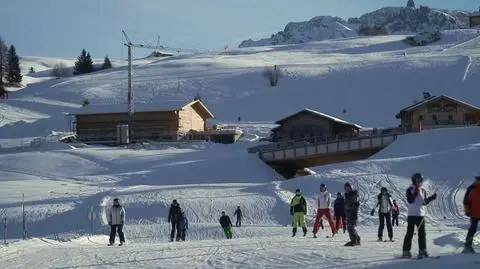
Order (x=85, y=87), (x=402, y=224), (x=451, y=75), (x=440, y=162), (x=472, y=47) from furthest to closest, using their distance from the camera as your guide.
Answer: (x=472, y=47)
(x=85, y=87)
(x=451, y=75)
(x=440, y=162)
(x=402, y=224)

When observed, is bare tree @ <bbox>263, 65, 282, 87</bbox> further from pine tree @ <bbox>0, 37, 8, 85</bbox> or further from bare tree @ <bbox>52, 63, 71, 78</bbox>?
bare tree @ <bbox>52, 63, 71, 78</bbox>

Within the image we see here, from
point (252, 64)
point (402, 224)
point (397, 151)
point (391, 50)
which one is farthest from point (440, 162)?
point (391, 50)

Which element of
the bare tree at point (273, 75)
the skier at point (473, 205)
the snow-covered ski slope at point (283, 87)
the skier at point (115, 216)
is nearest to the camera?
the skier at point (473, 205)

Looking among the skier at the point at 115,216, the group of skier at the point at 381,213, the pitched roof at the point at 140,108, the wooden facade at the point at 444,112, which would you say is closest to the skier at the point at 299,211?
the group of skier at the point at 381,213

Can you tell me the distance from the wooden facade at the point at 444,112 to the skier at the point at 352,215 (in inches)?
1853

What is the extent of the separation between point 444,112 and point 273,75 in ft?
154

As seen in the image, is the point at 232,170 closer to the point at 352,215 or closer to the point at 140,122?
the point at 140,122

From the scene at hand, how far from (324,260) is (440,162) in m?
30.1

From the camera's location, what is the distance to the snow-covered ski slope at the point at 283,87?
91.3m

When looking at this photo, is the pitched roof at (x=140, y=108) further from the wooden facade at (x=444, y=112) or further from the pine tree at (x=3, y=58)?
the pine tree at (x=3, y=58)

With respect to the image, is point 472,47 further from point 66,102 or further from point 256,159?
point 256,159

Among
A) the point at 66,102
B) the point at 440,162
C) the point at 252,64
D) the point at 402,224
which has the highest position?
the point at 252,64

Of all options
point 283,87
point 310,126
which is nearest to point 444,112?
point 310,126

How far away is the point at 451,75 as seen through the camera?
101812 mm
